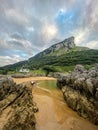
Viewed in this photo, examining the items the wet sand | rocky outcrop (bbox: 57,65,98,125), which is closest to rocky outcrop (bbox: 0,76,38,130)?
the wet sand

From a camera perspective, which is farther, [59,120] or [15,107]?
[59,120]

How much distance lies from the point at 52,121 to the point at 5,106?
8147 millimetres

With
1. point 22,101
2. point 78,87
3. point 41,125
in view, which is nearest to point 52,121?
point 41,125

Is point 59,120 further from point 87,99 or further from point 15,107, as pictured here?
point 15,107

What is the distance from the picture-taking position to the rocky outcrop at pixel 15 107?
17.8 meters

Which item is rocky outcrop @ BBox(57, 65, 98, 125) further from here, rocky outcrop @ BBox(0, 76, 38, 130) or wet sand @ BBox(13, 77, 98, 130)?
rocky outcrop @ BBox(0, 76, 38, 130)

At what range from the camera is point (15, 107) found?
21922 millimetres

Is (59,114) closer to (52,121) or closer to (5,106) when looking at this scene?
(52,121)

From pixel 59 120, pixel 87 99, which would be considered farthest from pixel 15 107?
pixel 87 99

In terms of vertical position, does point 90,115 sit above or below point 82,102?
below

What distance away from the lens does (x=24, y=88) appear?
91.2ft

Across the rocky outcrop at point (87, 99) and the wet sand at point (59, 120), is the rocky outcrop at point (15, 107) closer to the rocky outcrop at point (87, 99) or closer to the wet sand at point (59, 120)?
the wet sand at point (59, 120)

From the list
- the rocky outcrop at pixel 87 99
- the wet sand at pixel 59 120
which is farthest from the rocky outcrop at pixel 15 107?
the rocky outcrop at pixel 87 99

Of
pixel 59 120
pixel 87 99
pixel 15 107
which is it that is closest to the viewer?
pixel 15 107
